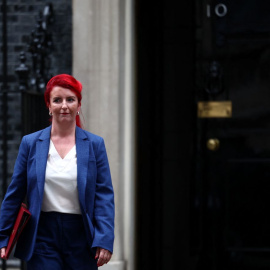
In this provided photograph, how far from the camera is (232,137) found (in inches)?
225

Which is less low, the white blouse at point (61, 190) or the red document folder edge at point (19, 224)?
the white blouse at point (61, 190)

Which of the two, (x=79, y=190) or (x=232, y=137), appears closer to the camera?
(x=79, y=190)

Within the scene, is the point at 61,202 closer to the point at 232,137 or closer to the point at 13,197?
the point at 13,197

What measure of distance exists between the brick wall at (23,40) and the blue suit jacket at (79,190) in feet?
6.97

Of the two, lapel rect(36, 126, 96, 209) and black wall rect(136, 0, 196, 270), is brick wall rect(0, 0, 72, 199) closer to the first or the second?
black wall rect(136, 0, 196, 270)

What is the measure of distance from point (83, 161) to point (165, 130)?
2165 mm

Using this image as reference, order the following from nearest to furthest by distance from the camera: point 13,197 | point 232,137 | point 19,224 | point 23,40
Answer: point 19,224
point 13,197
point 232,137
point 23,40

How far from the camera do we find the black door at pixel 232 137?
568 cm

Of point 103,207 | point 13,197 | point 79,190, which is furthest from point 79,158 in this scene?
point 13,197

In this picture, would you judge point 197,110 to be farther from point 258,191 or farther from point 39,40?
point 39,40

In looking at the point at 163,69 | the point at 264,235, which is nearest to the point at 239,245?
the point at 264,235

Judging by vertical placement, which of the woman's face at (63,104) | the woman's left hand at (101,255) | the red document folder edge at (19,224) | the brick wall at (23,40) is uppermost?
the brick wall at (23,40)

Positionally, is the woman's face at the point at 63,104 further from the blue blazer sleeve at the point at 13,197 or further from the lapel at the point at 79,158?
the blue blazer sleeve at the point at 13,197

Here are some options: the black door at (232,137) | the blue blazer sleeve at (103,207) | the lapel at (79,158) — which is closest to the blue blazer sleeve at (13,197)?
the lapel at (79,158)
